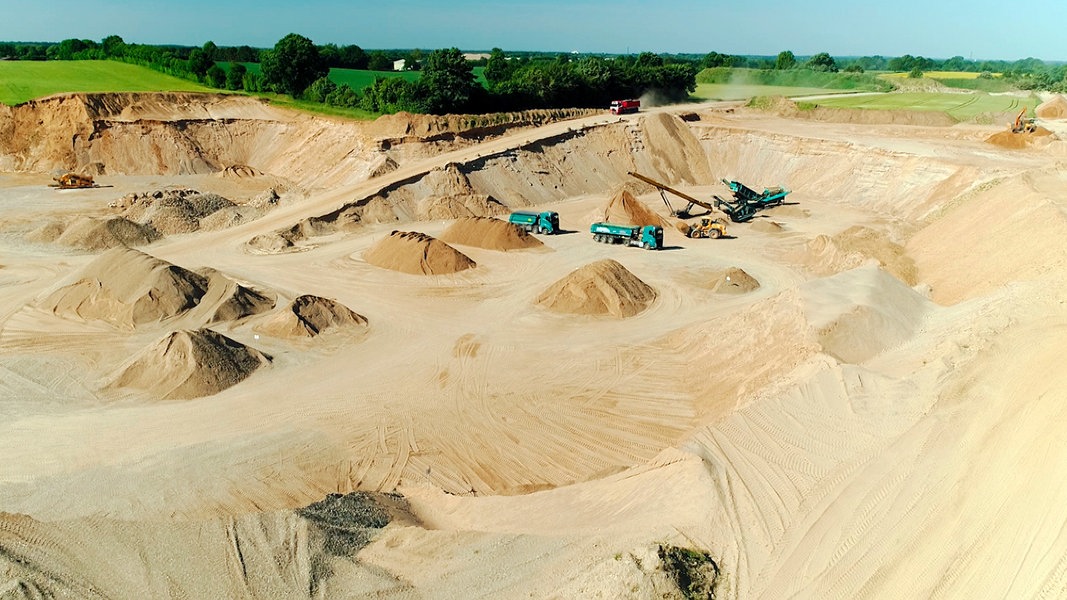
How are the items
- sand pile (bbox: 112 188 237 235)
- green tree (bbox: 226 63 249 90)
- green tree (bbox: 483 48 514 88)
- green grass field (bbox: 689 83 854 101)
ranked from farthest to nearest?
green grass field (bbox: 689 83 854 101) → green tree (bbox: 483 48 514 88) → green tree (bbox: 226 63 249 90) → sand pile (bbox: 112 188 237 235)

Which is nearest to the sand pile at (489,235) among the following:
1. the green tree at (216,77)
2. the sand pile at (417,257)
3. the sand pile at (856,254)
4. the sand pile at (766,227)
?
the sand pile at (417,257)

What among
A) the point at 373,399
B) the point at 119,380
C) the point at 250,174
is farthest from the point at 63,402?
the point at 250,174

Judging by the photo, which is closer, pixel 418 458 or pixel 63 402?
pixel 418 458

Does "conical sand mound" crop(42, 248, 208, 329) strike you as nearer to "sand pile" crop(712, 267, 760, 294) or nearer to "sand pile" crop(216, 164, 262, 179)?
"sand pile" crop(712, 267, 760, 294)

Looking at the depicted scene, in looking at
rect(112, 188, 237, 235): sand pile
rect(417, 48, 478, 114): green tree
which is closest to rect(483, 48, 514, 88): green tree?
rect(417, 48, 478, 114): green tree

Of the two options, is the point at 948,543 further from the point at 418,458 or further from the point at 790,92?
the point at 790,92

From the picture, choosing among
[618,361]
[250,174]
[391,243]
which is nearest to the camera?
[618,361]

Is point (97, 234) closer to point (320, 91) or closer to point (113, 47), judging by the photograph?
point (320, 91)
